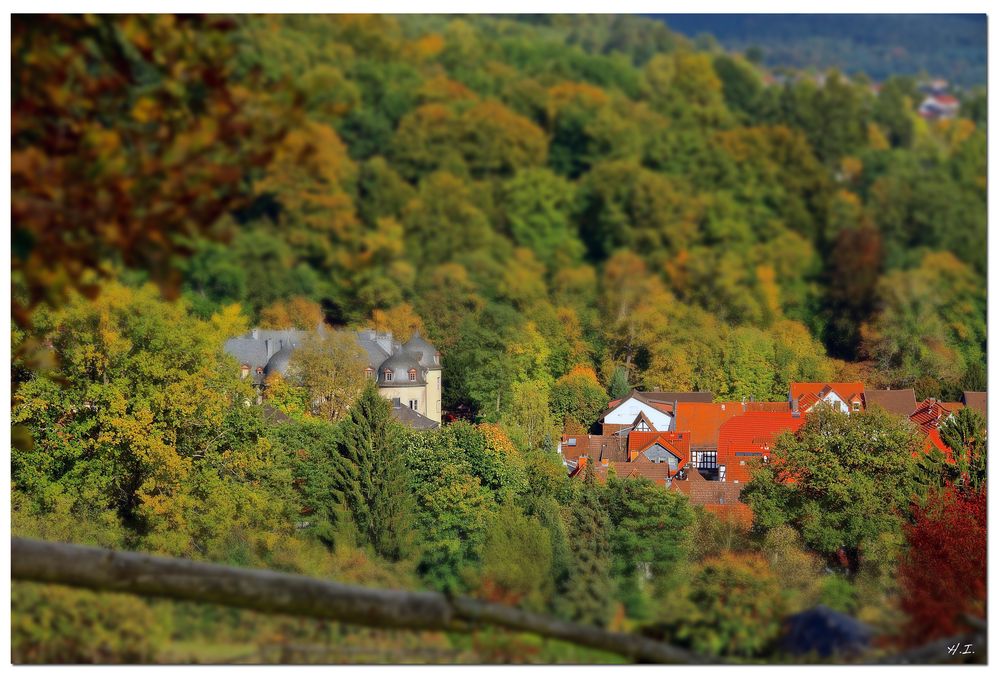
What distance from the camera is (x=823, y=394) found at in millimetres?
8953

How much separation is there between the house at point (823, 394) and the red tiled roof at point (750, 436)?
10 cm

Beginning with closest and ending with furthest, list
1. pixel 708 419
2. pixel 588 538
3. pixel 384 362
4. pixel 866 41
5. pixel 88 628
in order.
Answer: pixel 88 628 < pixel 588 538 < pixel 384 362 < pixel 708 419 < pixel 866 41

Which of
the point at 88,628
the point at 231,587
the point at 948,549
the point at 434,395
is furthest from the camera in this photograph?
the point at 434,395

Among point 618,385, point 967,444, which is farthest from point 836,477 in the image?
point 618,385

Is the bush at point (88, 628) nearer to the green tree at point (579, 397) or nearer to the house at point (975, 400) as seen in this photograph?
the green tree at point (579, 397)

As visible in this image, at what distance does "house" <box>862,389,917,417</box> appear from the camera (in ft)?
29.4

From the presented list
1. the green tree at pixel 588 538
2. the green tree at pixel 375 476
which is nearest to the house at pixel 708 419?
the green tree at pixel 588 538

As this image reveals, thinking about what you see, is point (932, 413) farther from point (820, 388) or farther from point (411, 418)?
point (411, 418)

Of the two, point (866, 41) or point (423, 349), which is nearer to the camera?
point (423, 349)

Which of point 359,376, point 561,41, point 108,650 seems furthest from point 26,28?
point 561,41

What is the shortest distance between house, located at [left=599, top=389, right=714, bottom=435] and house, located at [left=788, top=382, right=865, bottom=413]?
0.75m

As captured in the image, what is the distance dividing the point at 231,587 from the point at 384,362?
480 cm

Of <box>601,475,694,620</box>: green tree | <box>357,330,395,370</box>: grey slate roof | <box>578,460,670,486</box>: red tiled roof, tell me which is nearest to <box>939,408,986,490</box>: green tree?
<box>601,475,694,620</box>: green tree

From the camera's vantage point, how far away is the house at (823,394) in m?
8.95
